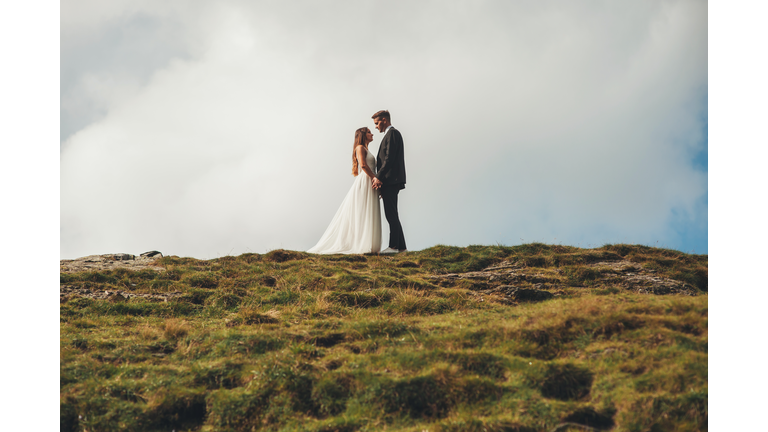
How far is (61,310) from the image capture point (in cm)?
1133

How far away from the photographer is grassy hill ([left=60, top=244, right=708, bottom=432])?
6.39m

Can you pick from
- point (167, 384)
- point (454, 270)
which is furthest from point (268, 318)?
point (454, 270)

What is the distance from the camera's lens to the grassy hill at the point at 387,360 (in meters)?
6.39

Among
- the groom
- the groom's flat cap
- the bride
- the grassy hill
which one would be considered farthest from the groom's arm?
the grassy hill

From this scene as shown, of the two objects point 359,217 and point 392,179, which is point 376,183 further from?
point 359,217

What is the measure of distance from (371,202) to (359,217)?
2.24ft

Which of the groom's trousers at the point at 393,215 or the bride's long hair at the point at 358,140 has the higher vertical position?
the bride's long hair at the point at 358,140

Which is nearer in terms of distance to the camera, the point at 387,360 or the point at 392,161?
the point at 387,360

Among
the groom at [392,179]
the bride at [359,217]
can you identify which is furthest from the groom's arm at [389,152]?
the bride at [359,217]

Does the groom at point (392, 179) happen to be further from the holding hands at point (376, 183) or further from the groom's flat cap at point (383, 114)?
the groom's flat cap at point (383, 114)

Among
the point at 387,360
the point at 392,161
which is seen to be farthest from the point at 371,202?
the point at 387,360

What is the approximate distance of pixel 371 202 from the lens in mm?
17906

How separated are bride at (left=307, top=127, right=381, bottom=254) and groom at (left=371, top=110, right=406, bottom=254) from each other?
380mm

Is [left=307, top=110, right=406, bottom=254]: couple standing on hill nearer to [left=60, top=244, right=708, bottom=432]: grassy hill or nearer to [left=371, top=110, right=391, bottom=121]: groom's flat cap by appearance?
[left=371, top=110, right=391, bottom=121]: groom's flat cap
